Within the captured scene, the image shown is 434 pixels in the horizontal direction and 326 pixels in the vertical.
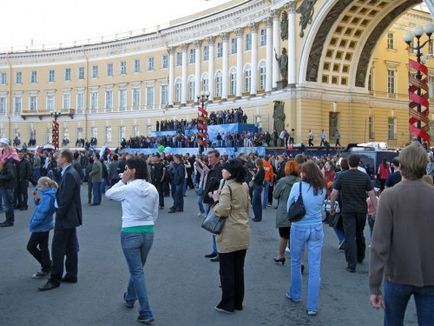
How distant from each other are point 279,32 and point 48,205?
120ft

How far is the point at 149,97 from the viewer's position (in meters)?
62.2

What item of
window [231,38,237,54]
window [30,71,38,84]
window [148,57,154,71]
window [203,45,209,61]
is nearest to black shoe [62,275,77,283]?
window [231,38,237,54]

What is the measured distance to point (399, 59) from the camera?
47062 mm

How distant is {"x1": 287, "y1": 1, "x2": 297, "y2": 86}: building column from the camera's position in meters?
39.6

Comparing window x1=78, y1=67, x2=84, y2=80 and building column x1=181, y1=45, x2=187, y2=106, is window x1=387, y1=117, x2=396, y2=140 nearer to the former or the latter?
building column x1=181, y1=45, x2=187, y2=106

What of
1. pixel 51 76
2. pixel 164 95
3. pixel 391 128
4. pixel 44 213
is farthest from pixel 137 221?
pixel 51 76

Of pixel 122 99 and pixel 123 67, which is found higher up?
pixel 123 67

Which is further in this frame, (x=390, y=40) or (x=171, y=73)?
(x=171, y=73)

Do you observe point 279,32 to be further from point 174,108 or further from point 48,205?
point 48,205

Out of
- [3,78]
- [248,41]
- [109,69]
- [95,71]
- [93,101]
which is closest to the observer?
[248,41]

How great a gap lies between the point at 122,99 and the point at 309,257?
60794mm

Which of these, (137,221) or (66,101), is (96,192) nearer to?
(137,221)

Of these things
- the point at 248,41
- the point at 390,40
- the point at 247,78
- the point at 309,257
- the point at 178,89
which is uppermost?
the point at 248,41

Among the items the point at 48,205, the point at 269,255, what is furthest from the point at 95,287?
the point at 269,255
